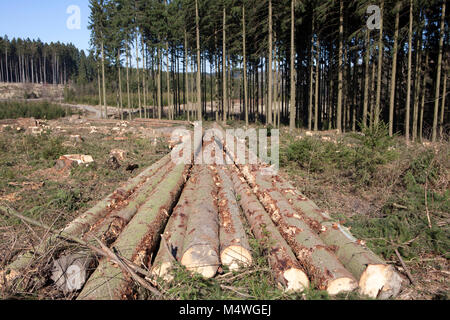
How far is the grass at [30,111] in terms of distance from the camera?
33.2 m

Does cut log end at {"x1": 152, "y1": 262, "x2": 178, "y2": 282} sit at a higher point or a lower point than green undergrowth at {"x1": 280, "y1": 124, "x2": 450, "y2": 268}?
lower

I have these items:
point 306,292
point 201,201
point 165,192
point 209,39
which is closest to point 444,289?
point 306,292

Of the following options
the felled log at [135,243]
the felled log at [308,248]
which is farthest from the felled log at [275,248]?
the felled log at [135,243]

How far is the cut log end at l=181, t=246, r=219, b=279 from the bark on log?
1884 millimetres

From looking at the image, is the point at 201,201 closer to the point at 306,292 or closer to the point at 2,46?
the point at 306,292

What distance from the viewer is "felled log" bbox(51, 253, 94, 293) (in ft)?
11.3

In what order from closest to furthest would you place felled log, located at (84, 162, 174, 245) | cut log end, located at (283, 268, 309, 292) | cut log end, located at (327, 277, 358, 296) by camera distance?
cut log end, located at (327, 277, 358, 296) < cut log end, located at (283, 268, 309, 292) < felled log, located at (84, 162, 174, 245)

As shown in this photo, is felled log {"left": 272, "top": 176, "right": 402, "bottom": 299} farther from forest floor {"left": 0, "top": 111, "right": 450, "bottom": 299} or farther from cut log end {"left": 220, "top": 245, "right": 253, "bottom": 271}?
cut log end {"left": 220, "top": 245, "right": 253, "bottom": 271}

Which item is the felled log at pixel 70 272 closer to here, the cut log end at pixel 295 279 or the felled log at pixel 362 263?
the cut log end at pixel 295 279

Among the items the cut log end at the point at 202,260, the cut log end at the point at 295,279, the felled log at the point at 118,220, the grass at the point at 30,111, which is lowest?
the cut log end at the point at 295,279

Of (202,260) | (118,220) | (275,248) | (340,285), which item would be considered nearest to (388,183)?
(275,248)

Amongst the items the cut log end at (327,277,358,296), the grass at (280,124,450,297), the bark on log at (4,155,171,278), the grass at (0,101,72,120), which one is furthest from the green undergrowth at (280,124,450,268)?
the grass at (0,101,72,120)

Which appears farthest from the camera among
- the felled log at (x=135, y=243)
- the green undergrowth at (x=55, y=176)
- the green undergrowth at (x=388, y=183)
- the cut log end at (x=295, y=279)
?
the green undergrowth at (x=55, y=176)

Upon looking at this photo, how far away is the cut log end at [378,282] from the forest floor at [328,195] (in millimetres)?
260
